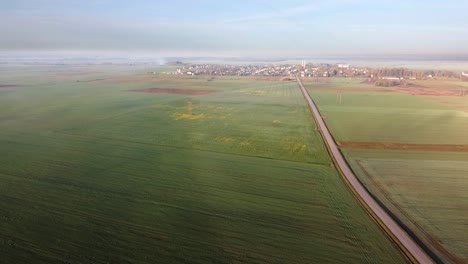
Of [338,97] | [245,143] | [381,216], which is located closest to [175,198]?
[381,216]

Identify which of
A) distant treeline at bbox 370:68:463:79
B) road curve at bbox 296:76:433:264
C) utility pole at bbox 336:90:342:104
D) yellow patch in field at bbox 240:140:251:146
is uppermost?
distant treeline at bbox 370:68:463:79

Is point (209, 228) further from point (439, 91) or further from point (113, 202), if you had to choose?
point (439, 91)

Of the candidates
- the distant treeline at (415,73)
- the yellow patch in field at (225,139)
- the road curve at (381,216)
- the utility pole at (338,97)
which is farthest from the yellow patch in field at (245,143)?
the distant treeline at (415,73)

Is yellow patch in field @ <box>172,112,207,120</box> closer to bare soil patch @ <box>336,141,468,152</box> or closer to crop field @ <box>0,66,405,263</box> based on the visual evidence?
crop field @ <box>0,66,405,263</box>

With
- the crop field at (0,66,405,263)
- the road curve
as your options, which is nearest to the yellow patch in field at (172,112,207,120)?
the crop field at (0,66,405,263)

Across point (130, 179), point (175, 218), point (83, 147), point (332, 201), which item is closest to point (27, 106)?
point (83, 147)

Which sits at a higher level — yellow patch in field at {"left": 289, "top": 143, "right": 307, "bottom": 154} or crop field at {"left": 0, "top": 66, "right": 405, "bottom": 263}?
yellow patch in field at {"left": 289, "top": 143, "right": 307, "bottom": 154}

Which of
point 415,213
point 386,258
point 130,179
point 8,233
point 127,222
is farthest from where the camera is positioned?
point 130,179

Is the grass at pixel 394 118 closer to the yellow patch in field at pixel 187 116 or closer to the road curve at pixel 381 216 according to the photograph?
the road curve at pixel 381 216
